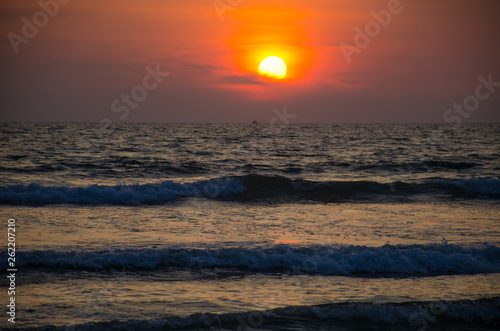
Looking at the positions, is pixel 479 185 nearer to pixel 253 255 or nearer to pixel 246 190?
pixel 246 190

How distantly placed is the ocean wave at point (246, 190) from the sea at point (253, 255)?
0.09m

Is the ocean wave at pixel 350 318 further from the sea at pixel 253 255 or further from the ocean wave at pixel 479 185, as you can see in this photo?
the ocean wave at pixel 479 185

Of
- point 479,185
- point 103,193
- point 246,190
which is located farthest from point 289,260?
point 479,185

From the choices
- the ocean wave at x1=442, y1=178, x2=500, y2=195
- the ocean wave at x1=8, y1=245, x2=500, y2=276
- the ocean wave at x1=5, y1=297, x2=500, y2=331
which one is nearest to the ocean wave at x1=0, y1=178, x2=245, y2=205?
the ocean wave at x1=8, y1=245, x2=500, y2=276

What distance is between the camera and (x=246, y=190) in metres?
22.5

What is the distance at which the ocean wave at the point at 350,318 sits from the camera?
6.64m

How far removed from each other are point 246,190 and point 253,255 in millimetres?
12581

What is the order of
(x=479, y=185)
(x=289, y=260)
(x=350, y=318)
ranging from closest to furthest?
(x=350, y=318), (x=289, y=260), (x=479, y=185)

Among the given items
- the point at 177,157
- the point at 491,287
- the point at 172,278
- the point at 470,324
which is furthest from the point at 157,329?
the point at 177,157

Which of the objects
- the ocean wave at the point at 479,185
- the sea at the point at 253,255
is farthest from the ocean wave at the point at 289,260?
the ocean wave at the point at 479,185

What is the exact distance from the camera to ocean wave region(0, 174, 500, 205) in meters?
18.5

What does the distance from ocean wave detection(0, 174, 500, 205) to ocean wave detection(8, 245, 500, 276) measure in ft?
30.2

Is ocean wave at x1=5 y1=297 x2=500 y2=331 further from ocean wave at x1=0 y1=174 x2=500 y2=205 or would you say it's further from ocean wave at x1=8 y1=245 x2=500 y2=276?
ocean wave at x1=0 y1=174 x2=500 y2=205

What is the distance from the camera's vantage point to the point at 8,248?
10023 mm
